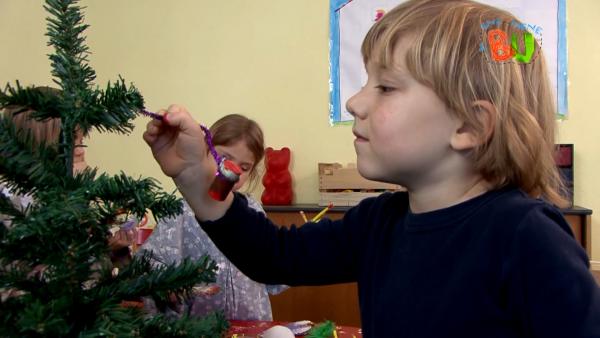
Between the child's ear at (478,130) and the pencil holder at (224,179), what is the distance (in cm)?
26

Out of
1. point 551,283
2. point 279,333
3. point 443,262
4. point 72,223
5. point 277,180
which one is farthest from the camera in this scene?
point 277,180

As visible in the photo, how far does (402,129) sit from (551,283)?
0.23 m

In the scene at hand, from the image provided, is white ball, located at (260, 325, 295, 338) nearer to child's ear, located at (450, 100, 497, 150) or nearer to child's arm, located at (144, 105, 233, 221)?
child's arm, located at (144, 105, 233, 221)

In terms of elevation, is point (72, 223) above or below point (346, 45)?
below

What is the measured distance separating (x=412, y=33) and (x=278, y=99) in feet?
6.12

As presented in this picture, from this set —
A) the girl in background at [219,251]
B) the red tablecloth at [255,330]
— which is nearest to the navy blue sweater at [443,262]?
the red tablecloth at [255,330]

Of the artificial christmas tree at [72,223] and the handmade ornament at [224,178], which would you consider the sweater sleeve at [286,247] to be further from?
the artificial christmas tree at [72,223]

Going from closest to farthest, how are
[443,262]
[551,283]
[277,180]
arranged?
[551,283] < [443,262] < [277,180]

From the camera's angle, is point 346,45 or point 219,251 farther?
point 346,45

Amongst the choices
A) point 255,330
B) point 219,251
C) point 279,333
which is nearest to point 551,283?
point 279,333

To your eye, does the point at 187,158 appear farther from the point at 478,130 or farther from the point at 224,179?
the point at 478,130

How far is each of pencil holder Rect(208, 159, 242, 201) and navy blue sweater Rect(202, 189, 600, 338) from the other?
0.25ft

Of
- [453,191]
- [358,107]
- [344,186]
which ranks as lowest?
[344,186]

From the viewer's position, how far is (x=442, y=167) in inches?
26.1
